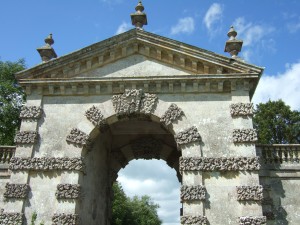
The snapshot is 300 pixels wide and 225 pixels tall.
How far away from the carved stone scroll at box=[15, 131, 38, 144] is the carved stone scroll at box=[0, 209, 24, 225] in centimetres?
281

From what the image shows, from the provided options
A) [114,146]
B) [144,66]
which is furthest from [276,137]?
[144,66]

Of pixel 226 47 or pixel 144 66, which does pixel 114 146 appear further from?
pixel 226 47

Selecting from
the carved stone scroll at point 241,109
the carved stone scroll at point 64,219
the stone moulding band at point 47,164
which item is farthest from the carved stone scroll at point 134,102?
the carved stone scroll at point 64,219

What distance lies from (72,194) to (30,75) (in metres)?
5.61

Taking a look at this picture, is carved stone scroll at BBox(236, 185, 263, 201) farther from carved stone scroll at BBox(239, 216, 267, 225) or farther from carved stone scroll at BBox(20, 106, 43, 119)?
carved stone scroll at BBox(20, 106, 43, 119)

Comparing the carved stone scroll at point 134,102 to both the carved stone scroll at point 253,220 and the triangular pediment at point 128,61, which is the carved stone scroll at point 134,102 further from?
the carved stone scroll at point 253,220

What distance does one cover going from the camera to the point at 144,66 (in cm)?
1566

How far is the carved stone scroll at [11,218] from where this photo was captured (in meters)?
13.3

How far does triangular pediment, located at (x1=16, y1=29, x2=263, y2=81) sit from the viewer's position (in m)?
15.3

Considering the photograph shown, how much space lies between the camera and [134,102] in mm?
14836

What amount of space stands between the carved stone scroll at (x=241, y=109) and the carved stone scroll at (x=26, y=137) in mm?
8002

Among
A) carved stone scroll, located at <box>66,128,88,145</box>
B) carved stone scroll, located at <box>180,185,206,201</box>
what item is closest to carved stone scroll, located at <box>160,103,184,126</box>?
carved stone scroll, located at <box>180,185,206,201</box>

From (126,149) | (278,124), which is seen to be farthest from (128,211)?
(126,149)

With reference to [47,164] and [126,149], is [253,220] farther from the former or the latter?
[126,149]
